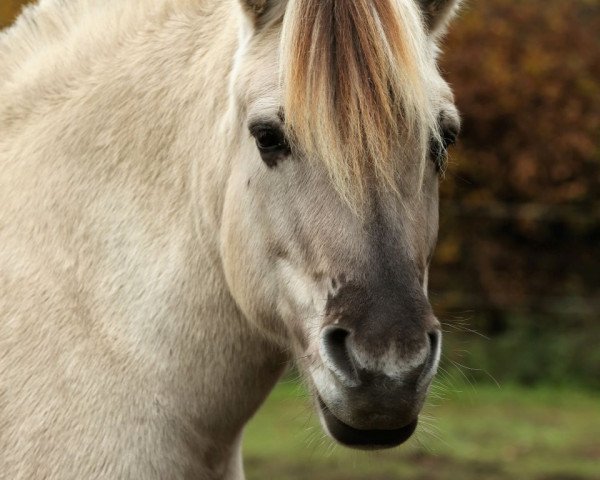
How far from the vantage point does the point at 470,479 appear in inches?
324

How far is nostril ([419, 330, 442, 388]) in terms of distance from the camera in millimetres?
3004

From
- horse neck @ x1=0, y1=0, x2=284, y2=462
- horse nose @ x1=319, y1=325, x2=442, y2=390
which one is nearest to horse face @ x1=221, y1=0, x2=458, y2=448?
horse nose @ x1=319, y1=325, x2=442, y2=390

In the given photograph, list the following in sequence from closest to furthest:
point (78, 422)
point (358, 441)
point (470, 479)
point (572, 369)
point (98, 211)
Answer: point (358, 441) < point (78, 422) < point (98, 211) < point (470, 479) < point (572, 369)

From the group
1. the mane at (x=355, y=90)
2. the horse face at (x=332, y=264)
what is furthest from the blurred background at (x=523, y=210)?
the mane at (x=355, y=90)

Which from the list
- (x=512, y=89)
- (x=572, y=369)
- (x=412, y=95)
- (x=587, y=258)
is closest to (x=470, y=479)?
(x=572, y=369)

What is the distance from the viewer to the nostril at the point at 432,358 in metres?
3.00

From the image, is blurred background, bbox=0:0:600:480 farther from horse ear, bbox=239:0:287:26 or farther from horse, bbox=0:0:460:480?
horse ear, bbox=239:0:287:26

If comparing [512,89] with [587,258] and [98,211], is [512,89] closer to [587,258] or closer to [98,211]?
[587,258]

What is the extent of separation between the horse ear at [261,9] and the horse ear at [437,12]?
0.49m

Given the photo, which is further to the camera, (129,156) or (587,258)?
(587,258)

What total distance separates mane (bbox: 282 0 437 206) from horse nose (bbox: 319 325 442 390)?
43cm

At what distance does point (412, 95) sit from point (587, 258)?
8.84m

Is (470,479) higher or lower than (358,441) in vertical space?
lower

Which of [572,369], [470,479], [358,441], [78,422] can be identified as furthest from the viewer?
[572,369]
